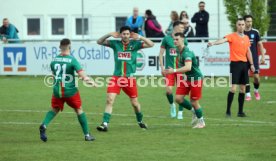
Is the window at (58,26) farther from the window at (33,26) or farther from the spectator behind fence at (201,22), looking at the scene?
the spectator behind fence at (201,22)

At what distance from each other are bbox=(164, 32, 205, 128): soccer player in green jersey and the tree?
14.7 m

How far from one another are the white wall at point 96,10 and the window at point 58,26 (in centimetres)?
26

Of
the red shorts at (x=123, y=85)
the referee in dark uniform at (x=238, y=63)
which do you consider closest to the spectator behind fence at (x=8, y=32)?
the referee in dark uniform at (x=238, y=63)

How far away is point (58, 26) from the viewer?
39781 mm

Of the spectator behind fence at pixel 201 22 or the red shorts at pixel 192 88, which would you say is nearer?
the red shorts at pixel 192 88

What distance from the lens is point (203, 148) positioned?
1401 centimetres

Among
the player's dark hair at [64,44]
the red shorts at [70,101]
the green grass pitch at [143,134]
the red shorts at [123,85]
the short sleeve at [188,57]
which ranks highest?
the player's dark hair at [64,44]

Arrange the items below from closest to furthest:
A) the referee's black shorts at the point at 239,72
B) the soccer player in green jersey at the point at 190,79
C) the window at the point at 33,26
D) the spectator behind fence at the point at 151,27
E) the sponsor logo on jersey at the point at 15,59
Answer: the soccer player in green jersey at the point at 190,79
the referee's black shorts at the point at 239,72
the sponsor logo on jersey at the point at 15,59
the spectator behind fence at the point at 151,27
the window at the point at 33,26

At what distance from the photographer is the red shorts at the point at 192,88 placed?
55.7ft

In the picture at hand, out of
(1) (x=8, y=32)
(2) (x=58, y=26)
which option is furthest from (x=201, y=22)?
(2) (x=58, y=26)

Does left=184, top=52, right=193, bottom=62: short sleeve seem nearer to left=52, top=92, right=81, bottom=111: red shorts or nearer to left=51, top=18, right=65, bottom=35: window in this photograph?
left=52, top=92, right=81, bottom=111: red shorts

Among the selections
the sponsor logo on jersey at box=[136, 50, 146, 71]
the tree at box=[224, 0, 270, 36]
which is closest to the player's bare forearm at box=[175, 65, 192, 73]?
the sponsor logo on jersey at box=[136, 50, 146, 71]

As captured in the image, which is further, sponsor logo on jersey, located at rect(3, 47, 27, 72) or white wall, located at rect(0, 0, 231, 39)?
white wall, located at rect(0, 0, 231, 39)

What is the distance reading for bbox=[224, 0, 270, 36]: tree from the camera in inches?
1240
